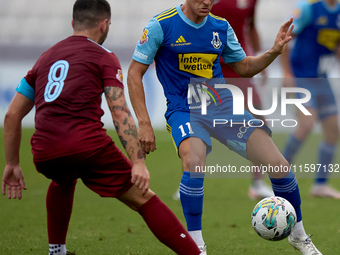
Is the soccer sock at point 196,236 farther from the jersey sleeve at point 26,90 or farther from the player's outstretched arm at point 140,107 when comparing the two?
the jersey sleeve at point 26,90

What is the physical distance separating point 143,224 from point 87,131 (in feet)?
7.58

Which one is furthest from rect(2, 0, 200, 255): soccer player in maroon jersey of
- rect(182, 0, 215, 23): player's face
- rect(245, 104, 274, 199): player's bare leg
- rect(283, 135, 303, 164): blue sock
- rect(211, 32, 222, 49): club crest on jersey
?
rect(283, 135, 303, 164): blue sock

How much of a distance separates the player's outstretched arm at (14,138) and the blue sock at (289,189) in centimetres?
191

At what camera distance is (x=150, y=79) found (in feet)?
48.1

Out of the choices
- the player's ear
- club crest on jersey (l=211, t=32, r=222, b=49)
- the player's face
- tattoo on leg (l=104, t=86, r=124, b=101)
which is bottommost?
tattoo on leg (l=104, t=86, r=124, b=101)

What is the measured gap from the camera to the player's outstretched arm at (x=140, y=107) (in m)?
3.62

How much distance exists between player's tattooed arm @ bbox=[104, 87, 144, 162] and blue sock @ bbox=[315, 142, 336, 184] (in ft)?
14.0

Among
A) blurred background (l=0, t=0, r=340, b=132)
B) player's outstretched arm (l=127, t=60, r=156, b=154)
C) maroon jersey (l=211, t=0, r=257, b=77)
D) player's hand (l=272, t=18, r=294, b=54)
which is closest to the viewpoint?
player's outstretched arm (l=127, t=60, r=156, b=154)

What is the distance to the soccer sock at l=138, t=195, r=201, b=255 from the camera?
9.93ft

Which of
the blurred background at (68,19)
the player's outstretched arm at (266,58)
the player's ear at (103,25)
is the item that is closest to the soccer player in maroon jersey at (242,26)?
the player's outstretched arm at (266,58)

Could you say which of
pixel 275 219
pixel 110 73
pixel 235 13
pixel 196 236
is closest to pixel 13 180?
pixel 110 73

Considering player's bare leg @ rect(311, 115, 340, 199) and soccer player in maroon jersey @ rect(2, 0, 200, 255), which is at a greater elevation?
soccer player in maroon jersey @ rect(2, 0, 200, 255)

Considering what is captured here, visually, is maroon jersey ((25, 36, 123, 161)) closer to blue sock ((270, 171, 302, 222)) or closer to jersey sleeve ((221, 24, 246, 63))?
jersey sleeve ((221, 24, 246, 63))

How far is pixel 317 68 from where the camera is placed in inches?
259
